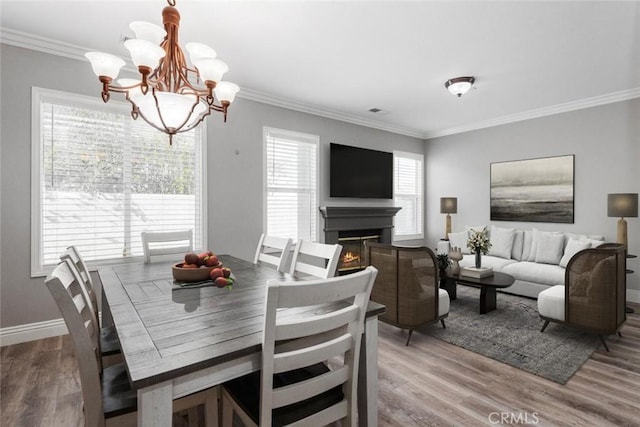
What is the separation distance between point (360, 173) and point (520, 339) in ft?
10.6

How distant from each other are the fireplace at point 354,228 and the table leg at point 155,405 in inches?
155

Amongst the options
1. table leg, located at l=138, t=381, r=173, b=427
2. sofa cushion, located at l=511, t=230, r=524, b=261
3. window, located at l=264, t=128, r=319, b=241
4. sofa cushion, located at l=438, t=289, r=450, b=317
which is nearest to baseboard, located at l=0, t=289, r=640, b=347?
window, located at l=264, t=128, r=319, b=241

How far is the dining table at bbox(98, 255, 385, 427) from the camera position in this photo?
92 cm

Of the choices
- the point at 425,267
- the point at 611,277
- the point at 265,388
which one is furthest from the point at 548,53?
the point at 265,388

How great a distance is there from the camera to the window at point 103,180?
2.94m

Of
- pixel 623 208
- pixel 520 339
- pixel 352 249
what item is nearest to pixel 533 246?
pixel 623 208

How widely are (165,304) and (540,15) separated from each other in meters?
3.28

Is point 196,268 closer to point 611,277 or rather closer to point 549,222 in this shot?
point 611,277

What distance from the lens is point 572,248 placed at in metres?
4.12

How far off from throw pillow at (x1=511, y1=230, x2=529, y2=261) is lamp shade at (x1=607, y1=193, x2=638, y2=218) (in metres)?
1.21

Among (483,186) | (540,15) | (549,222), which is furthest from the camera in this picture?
(483,186)

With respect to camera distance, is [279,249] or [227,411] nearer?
[227,411]

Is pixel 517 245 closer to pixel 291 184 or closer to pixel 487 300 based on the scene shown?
pixel 487 300

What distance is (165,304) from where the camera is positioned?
152 centimetres
